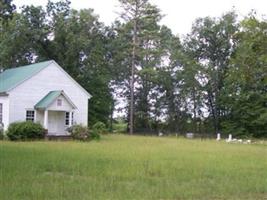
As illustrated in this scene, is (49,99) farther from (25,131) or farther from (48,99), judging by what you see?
(25,131)

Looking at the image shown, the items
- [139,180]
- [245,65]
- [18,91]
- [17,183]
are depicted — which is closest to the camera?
[17,183]

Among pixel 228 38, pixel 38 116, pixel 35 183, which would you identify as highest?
pixel 228 38

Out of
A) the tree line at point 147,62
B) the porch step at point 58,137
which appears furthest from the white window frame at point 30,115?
the tree line at point 147,62

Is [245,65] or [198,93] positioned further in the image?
[198,93]

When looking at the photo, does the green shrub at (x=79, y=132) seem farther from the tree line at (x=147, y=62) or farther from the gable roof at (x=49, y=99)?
the tree line at (x=147, y=62)

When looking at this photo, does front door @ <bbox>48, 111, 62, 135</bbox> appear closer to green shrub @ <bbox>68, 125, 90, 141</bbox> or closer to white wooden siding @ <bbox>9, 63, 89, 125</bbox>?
white wooden siding @ <bbox>9, 63, 89, 125</bbox>

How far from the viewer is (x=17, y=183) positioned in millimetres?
10883

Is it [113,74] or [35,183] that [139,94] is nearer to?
[113,74]

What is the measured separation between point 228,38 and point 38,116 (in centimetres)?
3090

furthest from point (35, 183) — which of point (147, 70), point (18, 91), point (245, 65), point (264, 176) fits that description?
point (147, 70)

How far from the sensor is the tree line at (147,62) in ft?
162

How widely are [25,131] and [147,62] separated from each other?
3027 cm

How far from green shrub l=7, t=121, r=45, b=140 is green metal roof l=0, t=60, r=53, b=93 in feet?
12.1

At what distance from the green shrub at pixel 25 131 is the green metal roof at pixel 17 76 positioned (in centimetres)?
369
